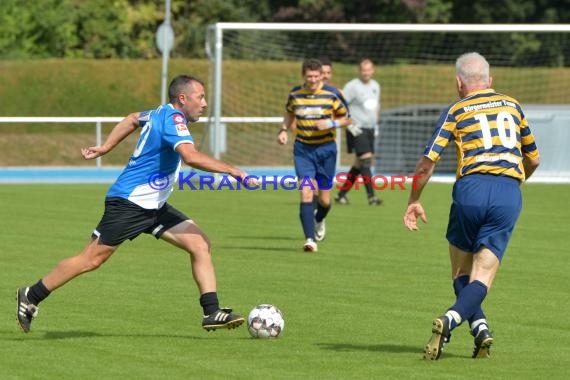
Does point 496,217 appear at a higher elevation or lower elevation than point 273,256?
higher

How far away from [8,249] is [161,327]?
18.0ft

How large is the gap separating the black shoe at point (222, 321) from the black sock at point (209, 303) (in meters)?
0.04

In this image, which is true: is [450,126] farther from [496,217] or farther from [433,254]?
[433,254]

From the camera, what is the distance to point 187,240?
9312 mm

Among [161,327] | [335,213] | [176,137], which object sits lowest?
[335,213]

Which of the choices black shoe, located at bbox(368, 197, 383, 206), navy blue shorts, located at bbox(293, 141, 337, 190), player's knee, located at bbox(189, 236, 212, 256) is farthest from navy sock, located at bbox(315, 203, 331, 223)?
player's knee, located at bbox(189, 236, 212, 256)

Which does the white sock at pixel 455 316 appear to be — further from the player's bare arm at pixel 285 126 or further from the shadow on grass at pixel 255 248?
the player's bare arm at pixel 285 126

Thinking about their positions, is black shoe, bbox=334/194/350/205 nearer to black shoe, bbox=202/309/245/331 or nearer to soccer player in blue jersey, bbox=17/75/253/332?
soccer player in blue jersey, bbox=17/75/253/332

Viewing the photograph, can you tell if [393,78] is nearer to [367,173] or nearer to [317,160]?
[367,173]

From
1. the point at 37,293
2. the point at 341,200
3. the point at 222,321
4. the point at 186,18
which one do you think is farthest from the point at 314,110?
the point at 186,18

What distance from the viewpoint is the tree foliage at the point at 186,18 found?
125ft

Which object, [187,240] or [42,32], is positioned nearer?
[187,240]

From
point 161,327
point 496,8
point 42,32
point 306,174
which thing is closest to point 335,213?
point 306,174

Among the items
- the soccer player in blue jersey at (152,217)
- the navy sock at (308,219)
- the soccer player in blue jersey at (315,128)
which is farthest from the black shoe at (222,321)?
the soccer player in blue jersey at (315,128)
